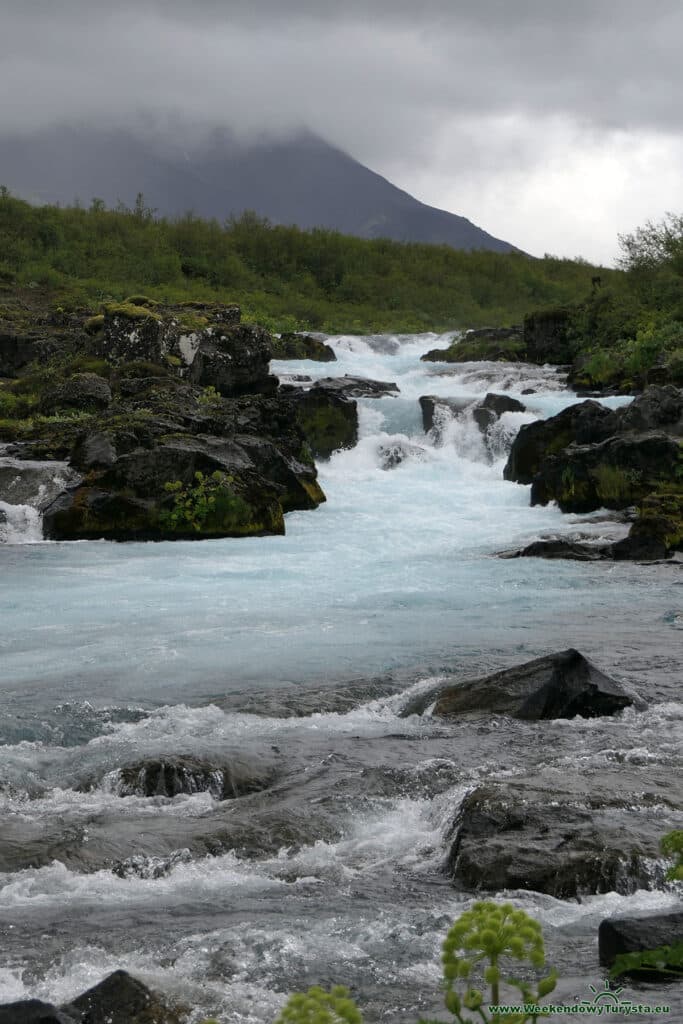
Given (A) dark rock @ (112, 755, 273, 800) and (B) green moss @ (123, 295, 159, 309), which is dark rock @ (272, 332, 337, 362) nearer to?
(B) green moss @ (123, 295, 159, 309)

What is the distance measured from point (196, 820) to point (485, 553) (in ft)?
33.1

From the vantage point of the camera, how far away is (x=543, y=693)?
25.7 ft

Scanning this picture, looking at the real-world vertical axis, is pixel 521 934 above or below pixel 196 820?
above

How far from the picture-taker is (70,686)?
878 centimetres

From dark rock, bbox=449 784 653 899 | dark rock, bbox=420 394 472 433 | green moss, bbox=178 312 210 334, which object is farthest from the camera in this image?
green moss, bbox=178 312 210 334

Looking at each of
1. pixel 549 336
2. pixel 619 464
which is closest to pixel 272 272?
pixel 549 336

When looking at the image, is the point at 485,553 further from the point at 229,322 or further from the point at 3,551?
the point at 229,322

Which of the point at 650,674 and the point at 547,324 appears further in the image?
the point at 547,324

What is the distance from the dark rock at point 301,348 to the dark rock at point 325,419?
1079 cm

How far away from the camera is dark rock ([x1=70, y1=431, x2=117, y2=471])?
17406 mm

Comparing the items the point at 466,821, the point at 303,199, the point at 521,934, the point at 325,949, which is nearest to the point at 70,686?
the point at 466,821

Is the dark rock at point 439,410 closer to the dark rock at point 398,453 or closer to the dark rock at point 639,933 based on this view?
the dark rock at point 398,453

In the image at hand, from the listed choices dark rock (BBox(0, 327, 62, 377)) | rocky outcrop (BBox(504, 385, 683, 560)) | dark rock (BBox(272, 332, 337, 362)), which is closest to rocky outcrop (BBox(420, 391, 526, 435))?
rocky outcrop (BBox(504, 385, 683, 560))

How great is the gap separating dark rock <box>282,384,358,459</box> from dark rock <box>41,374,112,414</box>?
4.20m
